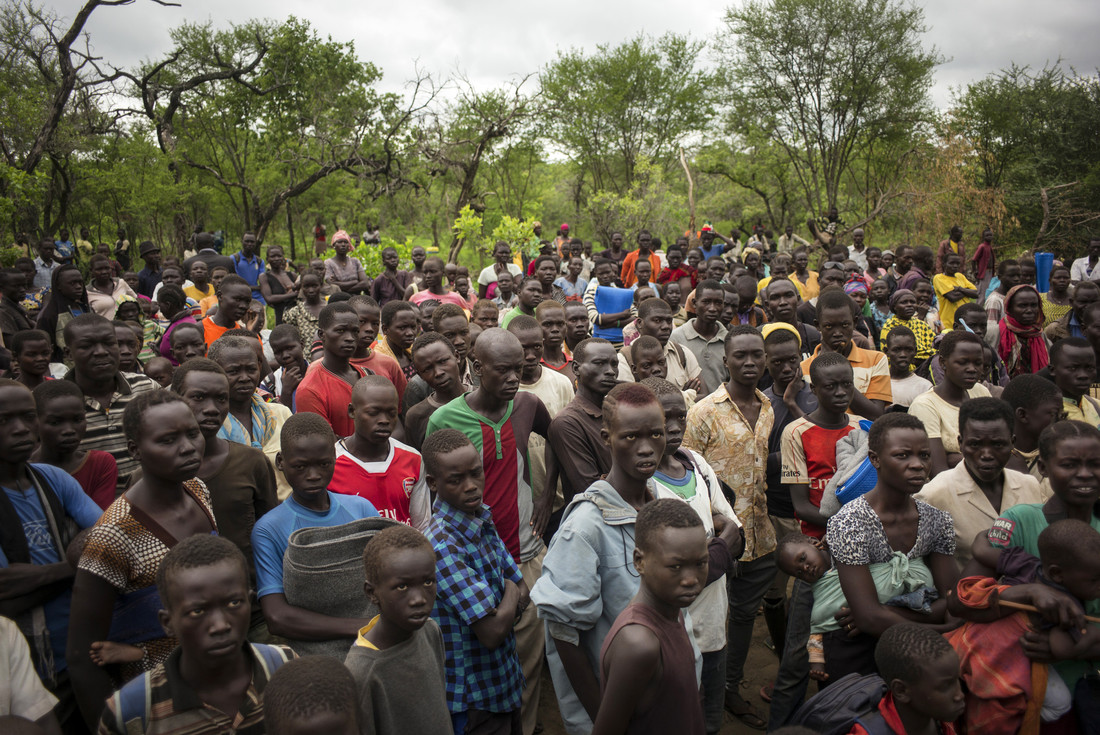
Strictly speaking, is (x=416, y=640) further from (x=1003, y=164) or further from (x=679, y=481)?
(x=1003, y=164)

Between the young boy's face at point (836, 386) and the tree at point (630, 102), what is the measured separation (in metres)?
27.3

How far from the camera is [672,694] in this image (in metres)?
2.30

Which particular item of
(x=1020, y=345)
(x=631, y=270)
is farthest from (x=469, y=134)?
(x=1020, y=345)

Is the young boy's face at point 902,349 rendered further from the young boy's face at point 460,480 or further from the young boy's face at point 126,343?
the young boy's face at point 126,343

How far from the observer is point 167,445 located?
2.82 m

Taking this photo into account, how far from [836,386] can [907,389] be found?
166cm

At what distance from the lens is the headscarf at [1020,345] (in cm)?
712

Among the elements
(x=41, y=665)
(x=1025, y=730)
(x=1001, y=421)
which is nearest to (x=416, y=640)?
(x=41, y=665)

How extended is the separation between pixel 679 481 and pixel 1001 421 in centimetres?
150

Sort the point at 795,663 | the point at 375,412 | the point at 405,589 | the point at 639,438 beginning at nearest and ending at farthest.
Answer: the point at 405,589 < the point at 639,438 < the point at 795,663 < the point at 375,412

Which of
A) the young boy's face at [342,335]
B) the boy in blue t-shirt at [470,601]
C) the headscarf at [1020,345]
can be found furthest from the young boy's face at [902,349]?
the young boy's face at [342,335]

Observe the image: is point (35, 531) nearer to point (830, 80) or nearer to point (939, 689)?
point (939, 689)

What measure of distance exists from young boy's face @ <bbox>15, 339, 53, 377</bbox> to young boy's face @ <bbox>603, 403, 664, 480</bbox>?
3921 mm

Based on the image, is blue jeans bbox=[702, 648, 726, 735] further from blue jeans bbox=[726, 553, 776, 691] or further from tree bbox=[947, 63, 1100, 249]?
tree bbox=[947, 63, 1100, 249]
